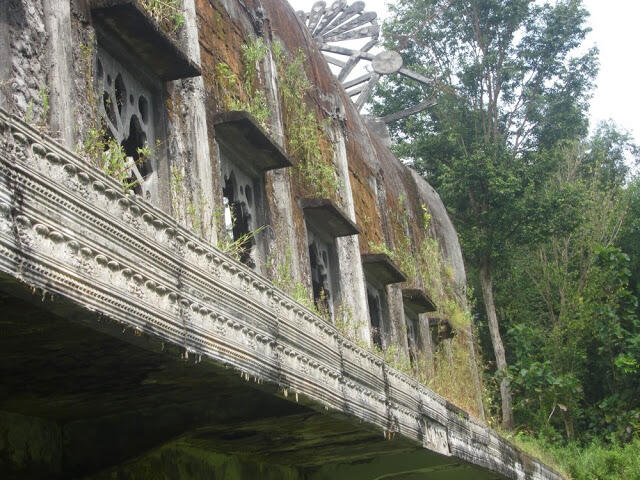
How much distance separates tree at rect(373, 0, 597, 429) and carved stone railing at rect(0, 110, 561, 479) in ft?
52.0

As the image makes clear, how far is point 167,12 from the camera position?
598 cm

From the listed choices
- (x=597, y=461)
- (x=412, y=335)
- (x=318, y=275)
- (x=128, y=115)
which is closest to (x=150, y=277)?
(x=128, y=115)

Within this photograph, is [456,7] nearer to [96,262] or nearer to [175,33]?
[175,33]

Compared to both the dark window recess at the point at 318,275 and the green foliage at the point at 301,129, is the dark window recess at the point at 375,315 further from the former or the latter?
the green foliage at the point at 301,129

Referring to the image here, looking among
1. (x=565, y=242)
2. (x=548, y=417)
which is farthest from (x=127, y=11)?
(x=565, y=242)

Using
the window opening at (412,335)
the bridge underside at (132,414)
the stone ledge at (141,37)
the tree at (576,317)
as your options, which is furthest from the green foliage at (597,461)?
the stone ledge at (141,37)

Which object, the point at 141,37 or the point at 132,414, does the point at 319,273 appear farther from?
the point at 132,414

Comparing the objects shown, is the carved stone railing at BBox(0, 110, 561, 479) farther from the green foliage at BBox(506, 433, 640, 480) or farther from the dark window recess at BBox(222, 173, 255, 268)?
the green foliage at BBox(506, 433, 640, 480)

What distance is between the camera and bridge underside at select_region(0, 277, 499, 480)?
293 cm

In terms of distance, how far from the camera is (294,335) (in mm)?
4109

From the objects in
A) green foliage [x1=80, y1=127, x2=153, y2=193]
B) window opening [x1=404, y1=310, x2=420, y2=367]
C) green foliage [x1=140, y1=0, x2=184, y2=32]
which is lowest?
green foliage [x1=80, y1=127, x2=153, y2=193]

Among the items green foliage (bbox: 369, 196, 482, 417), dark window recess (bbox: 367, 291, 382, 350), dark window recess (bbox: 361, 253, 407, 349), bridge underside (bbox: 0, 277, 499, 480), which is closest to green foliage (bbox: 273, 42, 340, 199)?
dark window recess (bbox: 361, 253, 407, 349)

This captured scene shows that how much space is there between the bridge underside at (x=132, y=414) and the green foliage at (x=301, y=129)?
315 centimetres

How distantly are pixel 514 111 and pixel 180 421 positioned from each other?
20.4 m
